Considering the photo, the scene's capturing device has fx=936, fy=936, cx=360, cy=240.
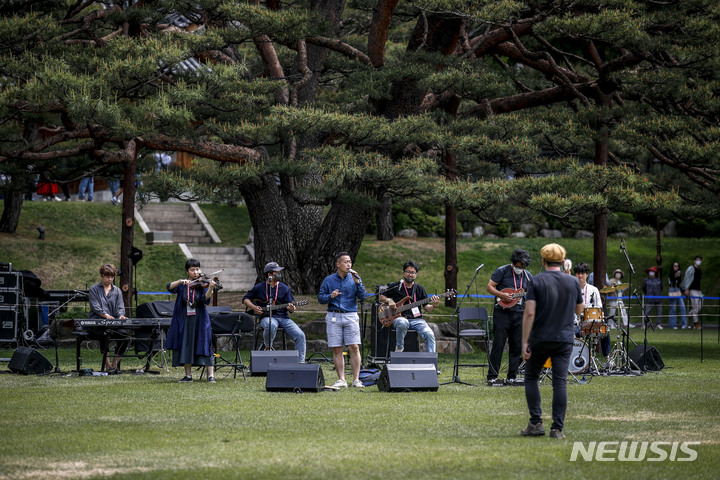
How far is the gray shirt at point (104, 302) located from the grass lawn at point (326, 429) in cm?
125

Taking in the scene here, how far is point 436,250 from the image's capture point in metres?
31.0

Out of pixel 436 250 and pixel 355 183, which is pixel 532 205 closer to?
pixel 355 183

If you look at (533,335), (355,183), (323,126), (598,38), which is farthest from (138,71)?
(533,335)

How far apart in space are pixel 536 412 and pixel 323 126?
9361mm

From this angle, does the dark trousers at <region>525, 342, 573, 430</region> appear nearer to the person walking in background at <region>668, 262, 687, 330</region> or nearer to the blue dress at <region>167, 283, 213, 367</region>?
the blue dress at <region>167, 283, 213, 367</region>

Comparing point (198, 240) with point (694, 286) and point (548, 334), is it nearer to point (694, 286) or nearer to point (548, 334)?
point (694, 286)

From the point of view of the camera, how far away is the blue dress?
42.3 feet

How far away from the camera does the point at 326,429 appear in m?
8.40

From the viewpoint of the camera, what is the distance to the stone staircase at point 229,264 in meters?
27.1

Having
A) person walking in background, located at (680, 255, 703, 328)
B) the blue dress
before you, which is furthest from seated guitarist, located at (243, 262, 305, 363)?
person walking in background, located at (680, 255, 703, 328)

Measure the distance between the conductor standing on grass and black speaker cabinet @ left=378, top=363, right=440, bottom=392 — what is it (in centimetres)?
368

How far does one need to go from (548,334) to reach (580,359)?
→ 6027 mm

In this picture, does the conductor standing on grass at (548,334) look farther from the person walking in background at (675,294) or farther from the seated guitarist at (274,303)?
the person walking in background at (675,294)

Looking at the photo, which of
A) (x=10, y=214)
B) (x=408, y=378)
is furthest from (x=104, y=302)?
(x=10, y=214)
